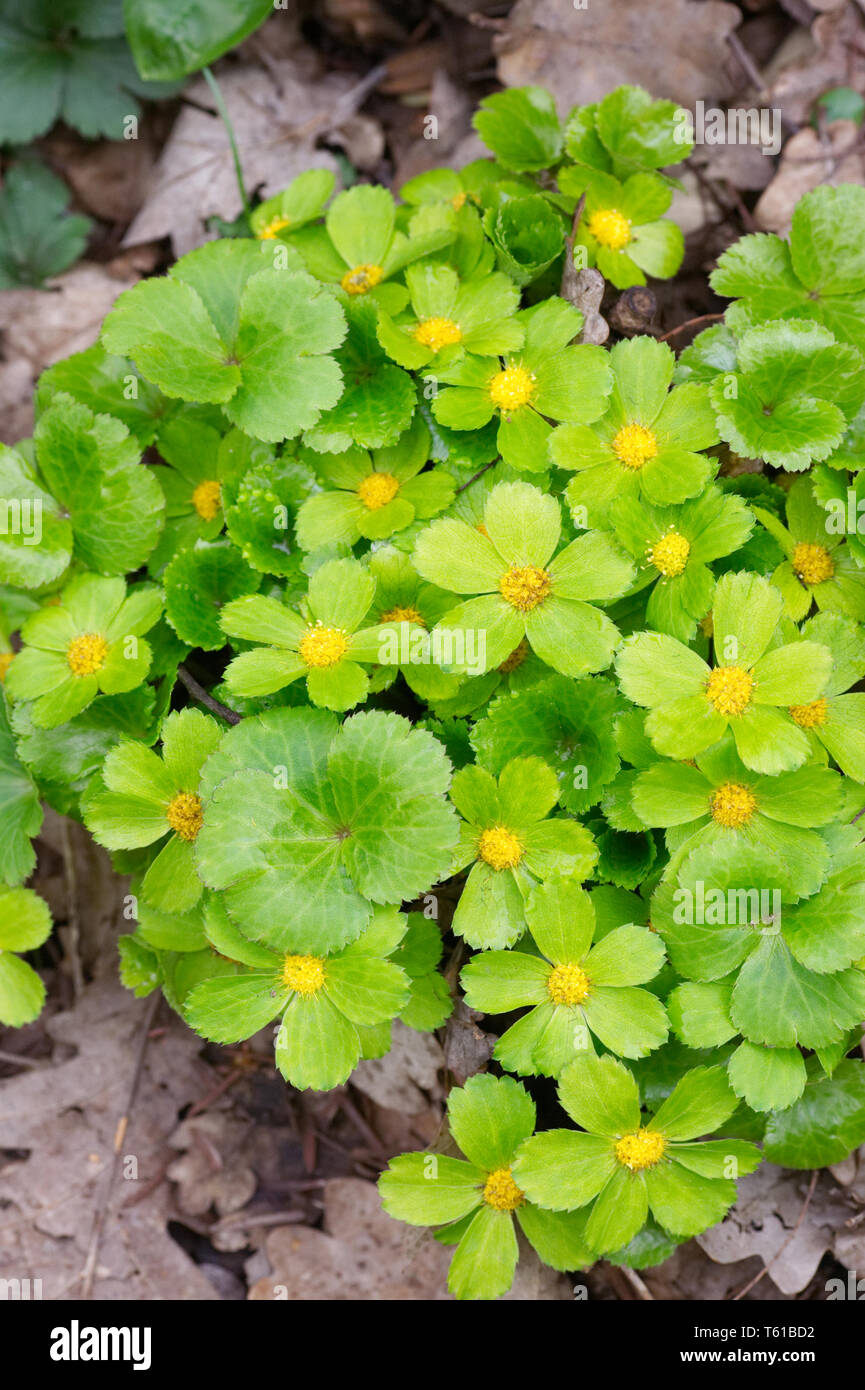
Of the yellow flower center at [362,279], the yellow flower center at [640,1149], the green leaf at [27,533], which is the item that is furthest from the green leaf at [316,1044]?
the yellow flower center at [362,279]

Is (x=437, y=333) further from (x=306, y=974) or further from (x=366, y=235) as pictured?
(x=306, y=974)

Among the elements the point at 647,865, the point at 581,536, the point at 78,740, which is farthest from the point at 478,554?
the point at 78,740

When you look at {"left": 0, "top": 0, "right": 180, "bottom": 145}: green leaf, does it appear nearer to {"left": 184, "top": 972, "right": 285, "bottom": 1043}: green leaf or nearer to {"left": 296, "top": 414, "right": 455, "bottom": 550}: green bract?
{"left": 296, "top": 414, "right": 455, "bottom": 550}: green bract

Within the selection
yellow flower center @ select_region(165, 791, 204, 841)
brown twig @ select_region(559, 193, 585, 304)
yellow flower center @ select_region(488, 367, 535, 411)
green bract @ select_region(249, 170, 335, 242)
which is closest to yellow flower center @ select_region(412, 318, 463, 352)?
yellow flower center @ select_region(488, 367, 535, 411)

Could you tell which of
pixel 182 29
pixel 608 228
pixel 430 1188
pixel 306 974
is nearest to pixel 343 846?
pixel 306 974

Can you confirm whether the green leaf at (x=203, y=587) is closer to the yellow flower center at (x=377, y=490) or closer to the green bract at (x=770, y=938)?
the yellow flower center at (x=377, y=490)
